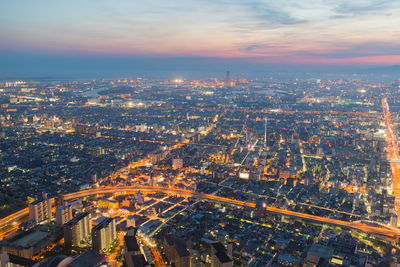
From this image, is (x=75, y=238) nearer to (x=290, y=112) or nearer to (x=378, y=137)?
(x=378, y=137)

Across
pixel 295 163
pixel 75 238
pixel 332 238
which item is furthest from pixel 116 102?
pixel 332 238

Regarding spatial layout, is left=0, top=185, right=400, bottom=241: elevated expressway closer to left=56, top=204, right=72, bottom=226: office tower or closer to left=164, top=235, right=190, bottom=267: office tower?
left=56, top=204, right=72, bottom=226: office tower

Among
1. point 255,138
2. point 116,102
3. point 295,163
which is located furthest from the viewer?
point 116,102

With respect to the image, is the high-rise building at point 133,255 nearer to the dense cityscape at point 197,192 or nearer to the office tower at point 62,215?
the dense cityscape at point 197,192

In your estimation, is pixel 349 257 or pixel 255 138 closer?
pixel 349 257

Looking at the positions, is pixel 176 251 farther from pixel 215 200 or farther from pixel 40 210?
pixel 40 210

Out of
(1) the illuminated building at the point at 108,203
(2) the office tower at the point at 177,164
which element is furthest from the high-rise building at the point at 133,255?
(2) the office tower at the point at 177,164

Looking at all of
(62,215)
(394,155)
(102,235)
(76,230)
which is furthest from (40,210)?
(394,155)
